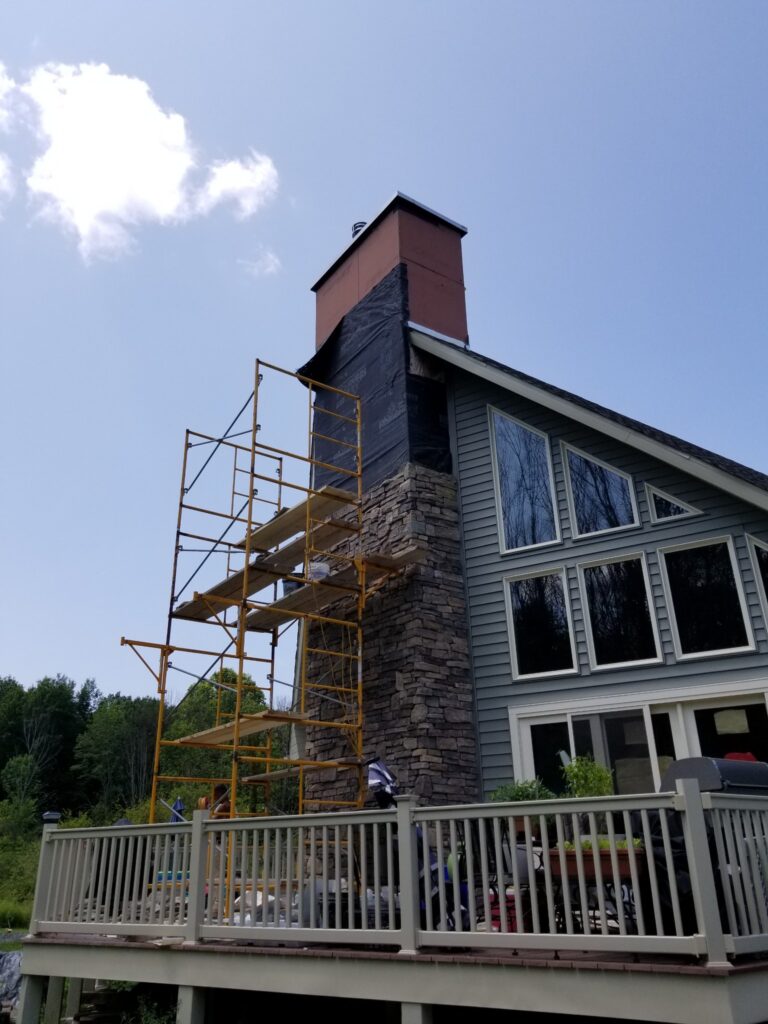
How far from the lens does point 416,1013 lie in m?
4.75

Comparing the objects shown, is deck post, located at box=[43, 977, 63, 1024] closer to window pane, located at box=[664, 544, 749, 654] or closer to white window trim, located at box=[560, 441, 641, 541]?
window pane, located at box=[664, 544, 749, 654]

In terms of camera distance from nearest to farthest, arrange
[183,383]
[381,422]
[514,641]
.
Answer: [514,641] < [381,422] < [183,383]

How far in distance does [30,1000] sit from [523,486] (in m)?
7.28

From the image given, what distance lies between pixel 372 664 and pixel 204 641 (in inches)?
149

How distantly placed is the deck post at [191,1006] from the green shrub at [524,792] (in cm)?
340

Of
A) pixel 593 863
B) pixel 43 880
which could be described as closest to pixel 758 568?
pixel 593 863

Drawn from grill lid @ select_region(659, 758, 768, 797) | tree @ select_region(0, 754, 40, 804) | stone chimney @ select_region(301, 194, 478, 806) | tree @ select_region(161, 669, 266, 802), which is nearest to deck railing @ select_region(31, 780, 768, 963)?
grill lid @ select_region(659, 758, 768, 797)

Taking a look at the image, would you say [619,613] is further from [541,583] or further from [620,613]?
[541,583]

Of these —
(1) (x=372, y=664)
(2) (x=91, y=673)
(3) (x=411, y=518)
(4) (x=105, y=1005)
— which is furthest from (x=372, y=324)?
(2) (x=91, y=673)

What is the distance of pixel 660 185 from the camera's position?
1289cm

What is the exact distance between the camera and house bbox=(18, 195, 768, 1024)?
14.3ft

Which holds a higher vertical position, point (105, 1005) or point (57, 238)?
point (57, 238)

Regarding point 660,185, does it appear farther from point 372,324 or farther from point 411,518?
point 411,518

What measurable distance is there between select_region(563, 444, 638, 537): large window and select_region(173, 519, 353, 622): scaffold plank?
290 cm
